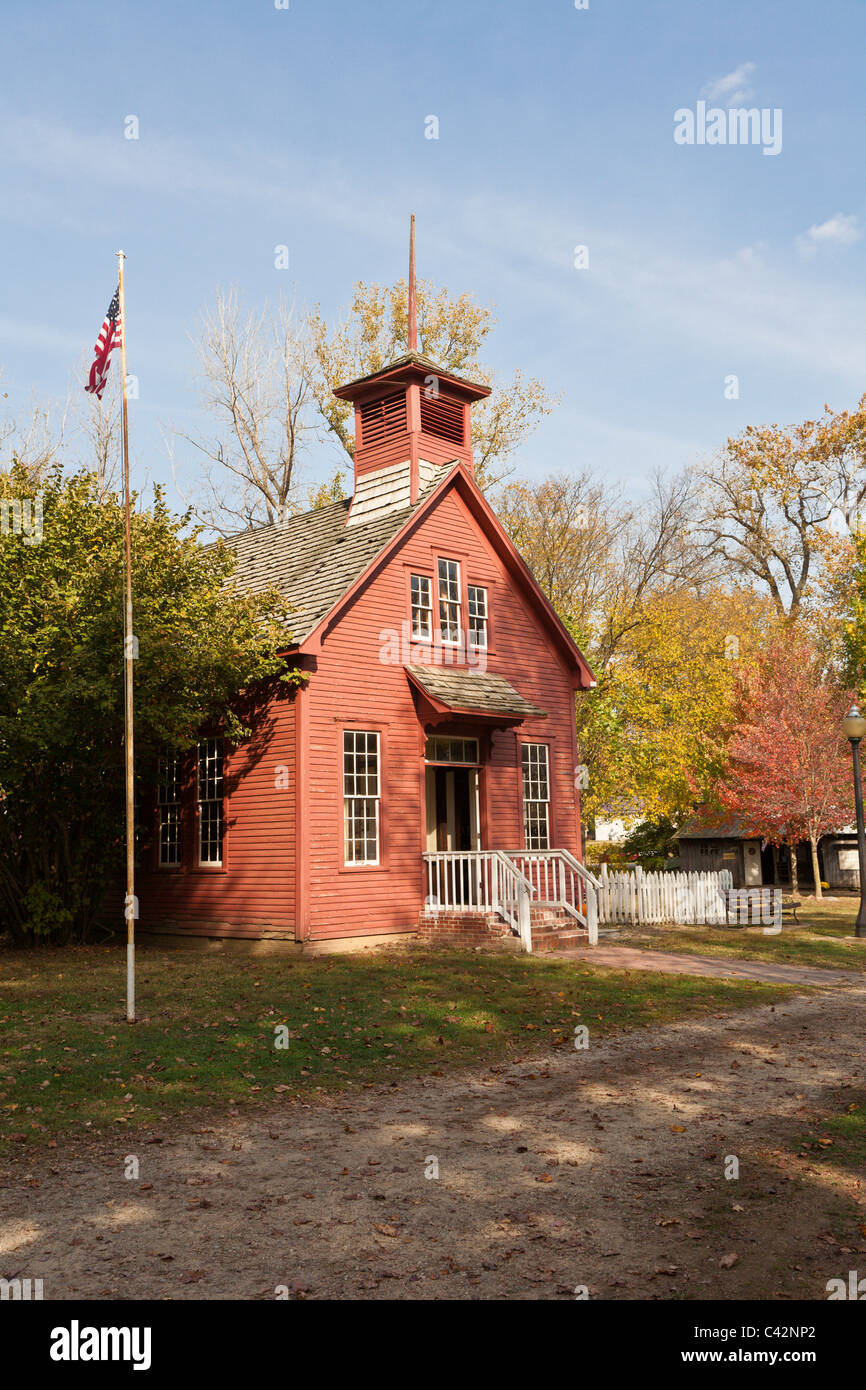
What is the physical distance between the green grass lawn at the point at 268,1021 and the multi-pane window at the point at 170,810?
404 centimetres

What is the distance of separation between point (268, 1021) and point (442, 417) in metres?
14.9

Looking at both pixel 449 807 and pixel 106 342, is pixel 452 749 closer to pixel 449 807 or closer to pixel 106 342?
pixel 449 807

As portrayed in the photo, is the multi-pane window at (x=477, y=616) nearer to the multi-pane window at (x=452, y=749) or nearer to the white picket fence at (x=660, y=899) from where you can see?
the multi-pane window at (x=452, y=749)

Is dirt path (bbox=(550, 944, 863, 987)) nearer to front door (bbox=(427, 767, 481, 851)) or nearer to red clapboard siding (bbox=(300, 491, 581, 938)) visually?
red clapboard siding (bbox=(300, 491, 581, 938))

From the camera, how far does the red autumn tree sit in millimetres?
30719

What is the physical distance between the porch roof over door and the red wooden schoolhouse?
48 mm

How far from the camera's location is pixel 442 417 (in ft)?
76.7

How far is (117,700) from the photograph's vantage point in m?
16.7

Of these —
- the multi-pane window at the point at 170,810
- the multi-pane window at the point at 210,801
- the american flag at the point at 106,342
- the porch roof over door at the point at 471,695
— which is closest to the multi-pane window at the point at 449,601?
the porch roof over door at the point at 471,695

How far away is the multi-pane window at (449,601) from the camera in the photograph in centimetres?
2186

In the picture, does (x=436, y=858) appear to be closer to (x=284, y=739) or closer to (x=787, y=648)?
(x=284, y=739)

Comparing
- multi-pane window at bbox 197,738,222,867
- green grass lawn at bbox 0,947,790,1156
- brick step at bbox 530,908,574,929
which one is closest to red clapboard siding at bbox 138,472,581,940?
multi-pane window at bbox 197,738,222,867
